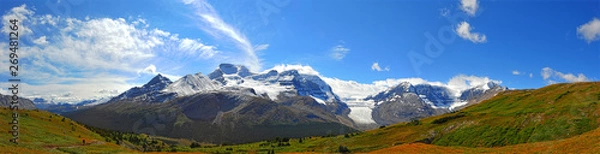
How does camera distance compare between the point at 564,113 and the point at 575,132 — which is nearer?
the point at 575,132

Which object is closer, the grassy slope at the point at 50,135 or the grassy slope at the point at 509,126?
the grassy slope at the point at 50,135

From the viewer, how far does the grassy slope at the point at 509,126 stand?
69.7 meters

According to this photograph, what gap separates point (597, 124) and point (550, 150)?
28328 mm

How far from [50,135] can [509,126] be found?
9029 centimetres

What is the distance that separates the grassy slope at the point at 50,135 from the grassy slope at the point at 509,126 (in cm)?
3995

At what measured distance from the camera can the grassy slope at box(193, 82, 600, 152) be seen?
229 ft

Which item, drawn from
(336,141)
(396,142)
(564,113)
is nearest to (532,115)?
(564,113)

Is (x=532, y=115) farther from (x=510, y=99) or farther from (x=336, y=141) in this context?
(x=336, y=141)

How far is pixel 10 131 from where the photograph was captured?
61.1 m

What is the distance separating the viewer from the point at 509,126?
76.9m

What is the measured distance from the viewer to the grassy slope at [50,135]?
58.5 meters

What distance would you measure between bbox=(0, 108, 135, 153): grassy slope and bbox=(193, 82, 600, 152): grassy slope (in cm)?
3995

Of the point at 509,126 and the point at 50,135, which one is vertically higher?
the point at 50,135

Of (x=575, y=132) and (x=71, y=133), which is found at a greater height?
(x=71, y=133)
